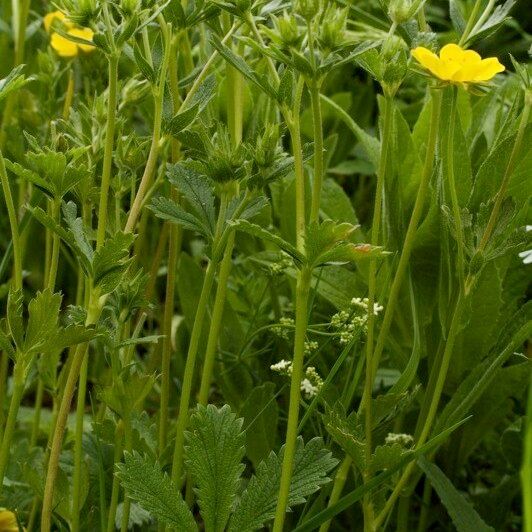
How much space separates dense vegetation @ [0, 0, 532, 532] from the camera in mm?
925

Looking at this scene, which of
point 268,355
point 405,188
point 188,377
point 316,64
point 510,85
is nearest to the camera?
point 316,64

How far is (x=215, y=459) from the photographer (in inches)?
38.4

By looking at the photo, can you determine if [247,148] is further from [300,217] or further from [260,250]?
[260,250]

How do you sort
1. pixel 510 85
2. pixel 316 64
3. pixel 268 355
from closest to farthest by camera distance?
1. pixel 316 64
2. pixel 268 355
3. pixel 510 85

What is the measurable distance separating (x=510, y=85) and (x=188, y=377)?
0.91 metres

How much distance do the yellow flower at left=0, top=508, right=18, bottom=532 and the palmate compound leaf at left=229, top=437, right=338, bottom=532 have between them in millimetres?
215

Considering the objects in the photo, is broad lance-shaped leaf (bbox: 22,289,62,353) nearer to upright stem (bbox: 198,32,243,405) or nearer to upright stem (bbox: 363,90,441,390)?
upright stem (bbox: 198,32,243,405)

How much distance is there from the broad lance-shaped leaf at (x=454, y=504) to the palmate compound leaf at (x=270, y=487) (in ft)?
0.66

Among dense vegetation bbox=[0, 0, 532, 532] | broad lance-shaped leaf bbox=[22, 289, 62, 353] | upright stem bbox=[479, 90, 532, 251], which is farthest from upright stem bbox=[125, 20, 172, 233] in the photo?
upright stem bbox=[479, 90, 532, 251]

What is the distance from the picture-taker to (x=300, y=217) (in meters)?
0.90

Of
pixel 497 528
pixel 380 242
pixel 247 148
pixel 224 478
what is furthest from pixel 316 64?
pixel 497 528

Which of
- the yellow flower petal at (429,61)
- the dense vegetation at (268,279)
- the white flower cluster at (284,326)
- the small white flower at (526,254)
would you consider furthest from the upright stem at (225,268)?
the small white flower at (526,254)

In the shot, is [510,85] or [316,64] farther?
[510,85]

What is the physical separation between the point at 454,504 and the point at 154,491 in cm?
40
